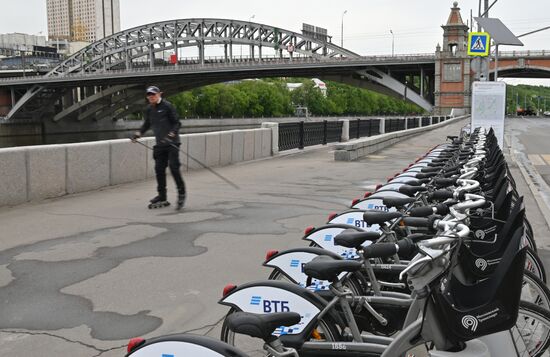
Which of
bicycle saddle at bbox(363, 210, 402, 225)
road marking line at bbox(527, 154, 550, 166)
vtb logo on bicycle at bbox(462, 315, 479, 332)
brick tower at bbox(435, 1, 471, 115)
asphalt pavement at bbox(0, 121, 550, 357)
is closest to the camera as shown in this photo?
vtb logo on bicycle at bbox(462, 315, 479, 332)

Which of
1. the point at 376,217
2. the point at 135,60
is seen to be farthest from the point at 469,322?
the point at 135,60

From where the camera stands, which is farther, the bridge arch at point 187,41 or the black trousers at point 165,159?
the bridge arch at point 187,41

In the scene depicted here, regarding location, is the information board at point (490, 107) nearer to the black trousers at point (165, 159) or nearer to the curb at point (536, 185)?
the curb at point (536, 185)

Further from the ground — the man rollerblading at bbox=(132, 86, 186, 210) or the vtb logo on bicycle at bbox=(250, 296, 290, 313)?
the man rollerblading at bbox=(132, 86, 186, 210)

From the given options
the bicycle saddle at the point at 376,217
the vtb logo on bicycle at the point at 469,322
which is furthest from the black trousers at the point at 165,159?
the vtb logo on bicycle at the point at 469,322

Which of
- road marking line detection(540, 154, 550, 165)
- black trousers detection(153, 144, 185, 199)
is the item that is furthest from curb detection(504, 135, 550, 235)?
black trousers detection(153, 144, 185, 199)

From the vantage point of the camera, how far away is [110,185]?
470 inches

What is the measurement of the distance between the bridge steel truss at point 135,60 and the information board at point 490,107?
224 ft

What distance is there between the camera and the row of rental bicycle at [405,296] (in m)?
2.24

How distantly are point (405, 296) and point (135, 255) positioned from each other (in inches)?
151

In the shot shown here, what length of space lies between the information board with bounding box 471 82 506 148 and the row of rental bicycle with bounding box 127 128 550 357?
39.0 feet

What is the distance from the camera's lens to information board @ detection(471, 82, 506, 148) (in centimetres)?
1614

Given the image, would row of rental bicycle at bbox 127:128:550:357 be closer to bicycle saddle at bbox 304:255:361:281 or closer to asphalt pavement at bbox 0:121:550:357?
bicycle saddle at bbox 304:255:361:281

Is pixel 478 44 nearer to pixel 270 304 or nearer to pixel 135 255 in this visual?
pixel 135 255
